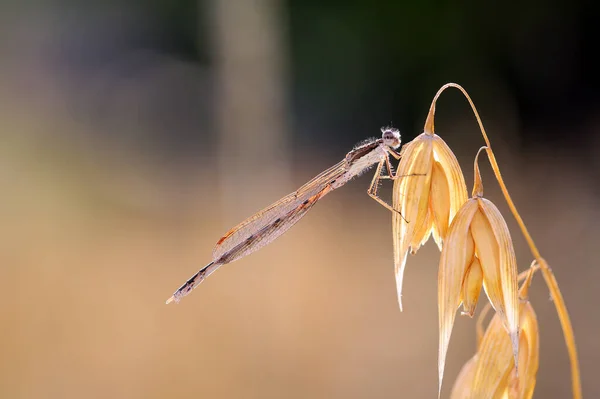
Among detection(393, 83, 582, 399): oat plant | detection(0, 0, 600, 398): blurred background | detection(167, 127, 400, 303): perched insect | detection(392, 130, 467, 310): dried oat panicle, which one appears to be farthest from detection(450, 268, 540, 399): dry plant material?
detection(0, 0, 600, 398): blurred background

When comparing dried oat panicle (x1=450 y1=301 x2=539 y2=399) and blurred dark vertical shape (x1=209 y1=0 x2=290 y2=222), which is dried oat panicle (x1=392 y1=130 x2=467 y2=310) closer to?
dried oat panicle (x1=450 y1=301 x2=539 y2=399)

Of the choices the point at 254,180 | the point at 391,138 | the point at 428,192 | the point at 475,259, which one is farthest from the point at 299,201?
the point at 254,180

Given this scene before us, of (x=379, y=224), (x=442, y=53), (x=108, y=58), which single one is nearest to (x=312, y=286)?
(x=379, y=224)

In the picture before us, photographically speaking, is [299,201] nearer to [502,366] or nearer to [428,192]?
[428,192]

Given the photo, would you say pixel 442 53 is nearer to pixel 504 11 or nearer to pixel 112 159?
pixel 504 11

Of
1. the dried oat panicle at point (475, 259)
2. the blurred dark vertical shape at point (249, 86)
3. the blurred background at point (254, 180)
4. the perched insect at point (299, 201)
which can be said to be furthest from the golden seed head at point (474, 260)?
the blurred dark vertical shape at point (249, 86)

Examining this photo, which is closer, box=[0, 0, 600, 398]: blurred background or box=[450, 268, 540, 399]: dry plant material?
box=[450, 268, 540, 399]: dry plant material
